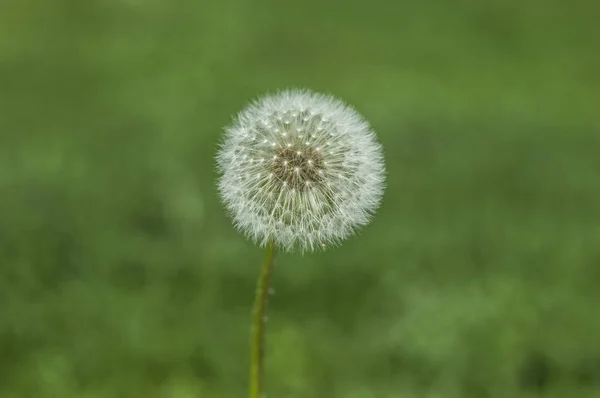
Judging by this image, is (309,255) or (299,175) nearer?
(299,175)

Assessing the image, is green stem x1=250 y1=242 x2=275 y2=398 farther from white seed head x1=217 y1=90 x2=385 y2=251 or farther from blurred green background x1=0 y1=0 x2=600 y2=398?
blurred green background x1=0 y1=0 x2=600 y2=398

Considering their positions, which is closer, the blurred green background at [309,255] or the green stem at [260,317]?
the green stem at [260,317]

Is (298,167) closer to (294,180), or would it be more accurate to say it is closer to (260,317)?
(294,180)

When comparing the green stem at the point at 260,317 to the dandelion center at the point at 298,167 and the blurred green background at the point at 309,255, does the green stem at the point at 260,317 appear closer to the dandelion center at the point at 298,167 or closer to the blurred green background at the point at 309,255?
the dandelion center at the point at 298,167

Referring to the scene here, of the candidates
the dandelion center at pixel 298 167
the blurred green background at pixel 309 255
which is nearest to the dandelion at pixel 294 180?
the dandelion center at pixel 298 167

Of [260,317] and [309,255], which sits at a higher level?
[309,255]

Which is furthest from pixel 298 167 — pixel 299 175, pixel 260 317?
pixel 260 317
